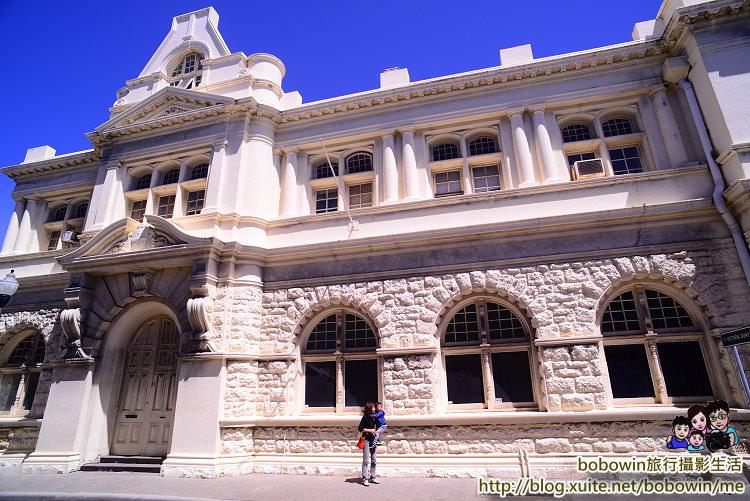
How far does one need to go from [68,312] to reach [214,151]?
21.9 ft

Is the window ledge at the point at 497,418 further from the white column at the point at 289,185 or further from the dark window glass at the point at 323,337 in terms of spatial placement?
the white column at the point at 289,185

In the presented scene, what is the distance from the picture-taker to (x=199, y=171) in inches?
590

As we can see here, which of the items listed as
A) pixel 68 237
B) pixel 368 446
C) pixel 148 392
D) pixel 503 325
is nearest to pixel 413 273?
pixel 503 325

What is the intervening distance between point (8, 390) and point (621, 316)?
65.0 ft

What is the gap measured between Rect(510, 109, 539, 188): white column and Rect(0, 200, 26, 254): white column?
→ 63.3ft

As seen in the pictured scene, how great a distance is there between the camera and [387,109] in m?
14.0

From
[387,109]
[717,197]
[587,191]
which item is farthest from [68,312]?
[717,197]

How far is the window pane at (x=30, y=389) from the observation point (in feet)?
47.4

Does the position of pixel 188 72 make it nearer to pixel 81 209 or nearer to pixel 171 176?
pixel 171 176

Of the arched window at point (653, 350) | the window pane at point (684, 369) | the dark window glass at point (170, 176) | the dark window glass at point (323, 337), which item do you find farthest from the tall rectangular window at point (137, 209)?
the window pane at point (684, 369)

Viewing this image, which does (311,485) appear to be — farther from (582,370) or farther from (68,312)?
(68,312)

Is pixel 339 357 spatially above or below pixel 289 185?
below

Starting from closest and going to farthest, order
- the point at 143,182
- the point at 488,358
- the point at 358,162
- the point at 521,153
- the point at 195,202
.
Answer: the point at 488,358, the point at 521,153, the point at 358,162, the point at 195,202, the point at 143,182

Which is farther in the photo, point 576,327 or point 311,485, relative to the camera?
point 576,327
